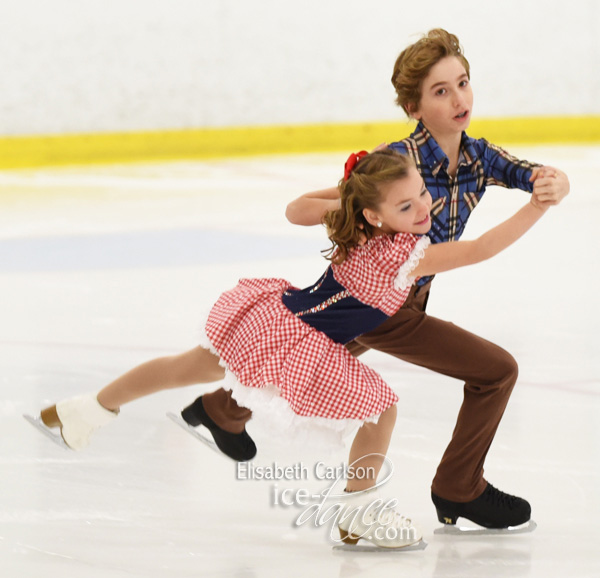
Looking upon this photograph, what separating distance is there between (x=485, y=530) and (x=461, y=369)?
0.33 meters

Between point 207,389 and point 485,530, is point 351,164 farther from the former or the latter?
point 207,389

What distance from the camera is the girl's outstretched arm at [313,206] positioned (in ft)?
6.79

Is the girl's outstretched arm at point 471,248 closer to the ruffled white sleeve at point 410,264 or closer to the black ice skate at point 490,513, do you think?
the ruffled white sleeve at point 410,264

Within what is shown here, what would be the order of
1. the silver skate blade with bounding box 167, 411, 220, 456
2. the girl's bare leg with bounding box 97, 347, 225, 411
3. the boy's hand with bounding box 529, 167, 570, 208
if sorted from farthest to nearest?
1. the silver skate blade with bounding box 167, 411, 220, 456
2. the girl's bare leg with bounding box 97, 347, 225, 411
3. the boy's hand with bounding box 529, 167, 570, 208

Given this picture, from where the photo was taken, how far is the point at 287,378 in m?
1.95

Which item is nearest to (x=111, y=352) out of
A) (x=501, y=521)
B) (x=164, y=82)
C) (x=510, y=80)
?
(x=501, y=521)

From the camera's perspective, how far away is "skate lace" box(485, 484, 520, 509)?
2088 mm

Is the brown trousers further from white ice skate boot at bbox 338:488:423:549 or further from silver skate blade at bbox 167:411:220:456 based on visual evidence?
silver skate blade at bbox 167:411:220:456

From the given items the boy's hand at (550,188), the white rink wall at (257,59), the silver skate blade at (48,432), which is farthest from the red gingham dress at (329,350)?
the white rink wall at (257,59)

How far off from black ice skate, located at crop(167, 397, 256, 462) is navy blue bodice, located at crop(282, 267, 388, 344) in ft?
1.44

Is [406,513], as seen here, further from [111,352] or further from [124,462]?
[111,352]

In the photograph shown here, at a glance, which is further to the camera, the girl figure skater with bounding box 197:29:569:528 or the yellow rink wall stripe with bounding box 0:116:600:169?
the yellow rink wall stripe with bounding box 0:116:600:169

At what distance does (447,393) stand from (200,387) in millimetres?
682

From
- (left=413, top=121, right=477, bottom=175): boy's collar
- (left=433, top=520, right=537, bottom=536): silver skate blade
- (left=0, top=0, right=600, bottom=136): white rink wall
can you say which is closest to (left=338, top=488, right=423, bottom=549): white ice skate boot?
(left=433, top=520, right=537, bottom=536): silver skate blade
